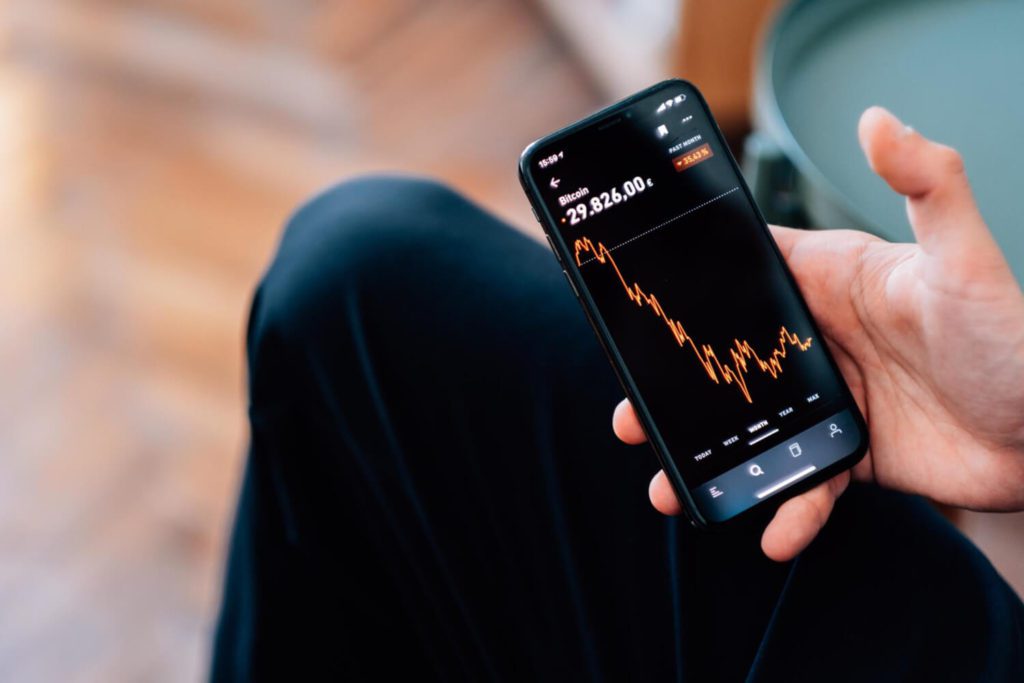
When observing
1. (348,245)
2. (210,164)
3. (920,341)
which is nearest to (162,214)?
(210,164)

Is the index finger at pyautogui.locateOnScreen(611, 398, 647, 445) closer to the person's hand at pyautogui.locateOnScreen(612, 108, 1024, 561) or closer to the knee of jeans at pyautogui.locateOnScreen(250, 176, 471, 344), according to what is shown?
the person's hand at pyautogui.locateOnScreen(612, 108, 1024, 561)

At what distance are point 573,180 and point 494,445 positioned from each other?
152mm

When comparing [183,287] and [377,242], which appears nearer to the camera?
[377,242]

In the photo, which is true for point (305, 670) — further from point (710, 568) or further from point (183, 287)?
point (183, 287)

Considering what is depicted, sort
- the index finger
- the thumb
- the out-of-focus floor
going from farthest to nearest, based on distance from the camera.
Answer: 1. the out-of-focus floor
2. the index finger
3. the thumb

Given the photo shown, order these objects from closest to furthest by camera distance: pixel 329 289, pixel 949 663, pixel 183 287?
1. pixel 949 663
2. pixel 329 289
3. pixel 183 287

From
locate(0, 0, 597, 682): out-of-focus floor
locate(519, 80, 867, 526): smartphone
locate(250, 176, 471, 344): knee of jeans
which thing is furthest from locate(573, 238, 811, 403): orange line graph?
locate(0, 0, 597, 682): out-of-focus floor

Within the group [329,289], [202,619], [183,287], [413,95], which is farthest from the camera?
[413,95]

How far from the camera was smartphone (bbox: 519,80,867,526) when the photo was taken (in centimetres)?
55

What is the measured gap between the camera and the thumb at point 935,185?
0.43m

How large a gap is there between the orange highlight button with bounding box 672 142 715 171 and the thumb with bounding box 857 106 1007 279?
134 mm

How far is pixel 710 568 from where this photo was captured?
0.54m

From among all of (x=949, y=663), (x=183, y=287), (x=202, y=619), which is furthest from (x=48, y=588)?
(x=949, y=663)

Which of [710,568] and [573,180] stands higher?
[573,180]
